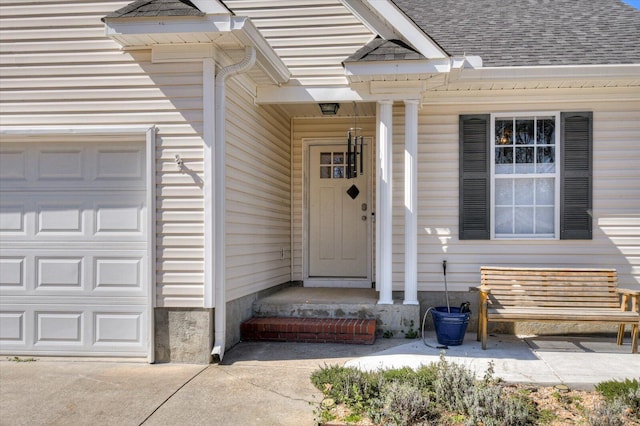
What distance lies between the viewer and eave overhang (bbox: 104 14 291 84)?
5352 mm

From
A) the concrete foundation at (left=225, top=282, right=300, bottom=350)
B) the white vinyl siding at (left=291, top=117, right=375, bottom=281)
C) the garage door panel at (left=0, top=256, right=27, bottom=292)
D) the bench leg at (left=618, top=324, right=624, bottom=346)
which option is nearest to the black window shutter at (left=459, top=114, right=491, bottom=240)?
the white vinyl siding at (left=291, top=117, right=375, bottom=281)

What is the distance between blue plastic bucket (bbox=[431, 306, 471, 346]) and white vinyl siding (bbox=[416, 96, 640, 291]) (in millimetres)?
985

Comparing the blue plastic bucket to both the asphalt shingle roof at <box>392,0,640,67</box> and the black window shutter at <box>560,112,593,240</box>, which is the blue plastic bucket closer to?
the black window shutter at <box>560,112,593,240</box>

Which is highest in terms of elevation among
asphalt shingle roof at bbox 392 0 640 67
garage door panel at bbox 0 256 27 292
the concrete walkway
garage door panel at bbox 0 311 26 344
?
asphalt shingle roof at bbox 392 0 640 67

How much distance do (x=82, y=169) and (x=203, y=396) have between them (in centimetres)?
285

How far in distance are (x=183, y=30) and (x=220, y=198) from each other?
1660 mm

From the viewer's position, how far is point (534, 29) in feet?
26.2

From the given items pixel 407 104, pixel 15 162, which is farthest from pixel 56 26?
pixel 407 104

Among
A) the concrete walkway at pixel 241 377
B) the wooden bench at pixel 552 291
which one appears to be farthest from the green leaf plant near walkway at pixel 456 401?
the wooden bench at pixel 552 291

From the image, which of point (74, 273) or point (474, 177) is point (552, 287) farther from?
point (74, 273)

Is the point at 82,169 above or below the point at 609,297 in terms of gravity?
above

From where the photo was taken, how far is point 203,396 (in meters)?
4.76

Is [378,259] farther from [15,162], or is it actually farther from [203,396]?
[15,162]

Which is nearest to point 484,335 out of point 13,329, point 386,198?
point 386,198
